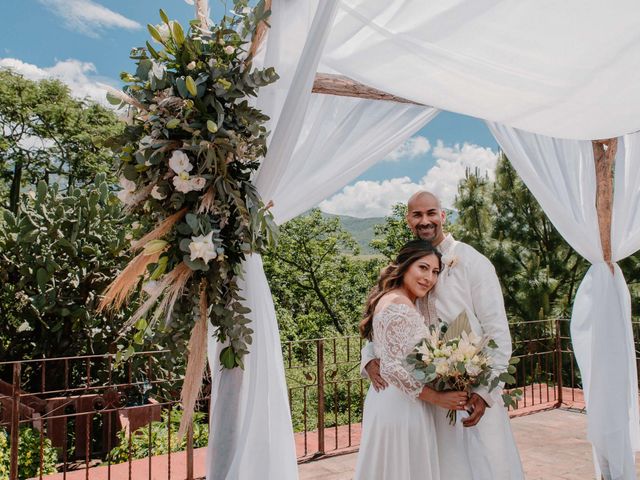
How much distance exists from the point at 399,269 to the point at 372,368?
49 cm

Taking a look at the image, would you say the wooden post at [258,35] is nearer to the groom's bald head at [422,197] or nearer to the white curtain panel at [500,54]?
the white curtain panel at [500,54]

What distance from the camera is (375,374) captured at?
2729 millimetres

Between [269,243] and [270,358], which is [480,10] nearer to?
[269,243]

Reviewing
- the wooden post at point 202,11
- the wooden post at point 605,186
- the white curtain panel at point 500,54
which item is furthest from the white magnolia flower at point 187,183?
the wooden post at point 605,186

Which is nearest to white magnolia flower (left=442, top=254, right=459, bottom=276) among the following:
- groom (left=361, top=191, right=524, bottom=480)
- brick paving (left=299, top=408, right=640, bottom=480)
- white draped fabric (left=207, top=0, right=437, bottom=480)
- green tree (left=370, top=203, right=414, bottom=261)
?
groom (left=361, top=191, right=524, bottom=480)

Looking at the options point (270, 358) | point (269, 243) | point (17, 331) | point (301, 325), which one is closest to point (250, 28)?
point (269, 243)

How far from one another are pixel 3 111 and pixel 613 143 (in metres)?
16.5

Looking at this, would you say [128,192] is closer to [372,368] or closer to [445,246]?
[372,368]

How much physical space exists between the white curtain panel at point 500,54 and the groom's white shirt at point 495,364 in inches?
31.4

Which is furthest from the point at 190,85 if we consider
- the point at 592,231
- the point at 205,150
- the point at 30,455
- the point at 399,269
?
the point at 30,455

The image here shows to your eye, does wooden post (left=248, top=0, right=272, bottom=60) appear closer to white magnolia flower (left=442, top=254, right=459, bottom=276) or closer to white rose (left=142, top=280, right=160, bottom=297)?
white rose (left=142, top=280, right=160, bottom=297)

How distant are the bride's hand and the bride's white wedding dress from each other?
40mm

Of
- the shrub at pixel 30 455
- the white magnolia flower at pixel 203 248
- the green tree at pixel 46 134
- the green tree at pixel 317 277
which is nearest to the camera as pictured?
the white magnolia flower at pixel 203 248

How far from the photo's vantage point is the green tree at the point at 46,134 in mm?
16156
